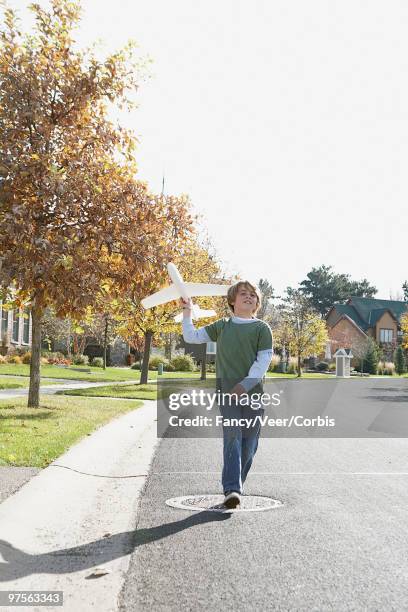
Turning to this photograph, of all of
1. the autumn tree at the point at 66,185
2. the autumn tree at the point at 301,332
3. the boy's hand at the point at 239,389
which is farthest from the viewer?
the autumn tree at the point at 301,332

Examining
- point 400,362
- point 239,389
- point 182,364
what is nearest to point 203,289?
point 239,389

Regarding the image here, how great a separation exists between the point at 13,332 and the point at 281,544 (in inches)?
1574

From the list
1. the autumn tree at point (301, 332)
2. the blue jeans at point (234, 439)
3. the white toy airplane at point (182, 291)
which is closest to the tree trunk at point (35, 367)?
the white toy airplane at point (182, 291)

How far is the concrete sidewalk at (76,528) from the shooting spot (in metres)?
4.15

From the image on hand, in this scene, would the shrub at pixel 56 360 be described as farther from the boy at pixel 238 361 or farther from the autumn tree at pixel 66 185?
the boy at pixel 238 361

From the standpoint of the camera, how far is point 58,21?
572 inches

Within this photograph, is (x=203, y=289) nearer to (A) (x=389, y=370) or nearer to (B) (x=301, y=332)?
(B) (x=301, y=332)

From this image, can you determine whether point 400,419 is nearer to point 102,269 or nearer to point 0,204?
point 102,269

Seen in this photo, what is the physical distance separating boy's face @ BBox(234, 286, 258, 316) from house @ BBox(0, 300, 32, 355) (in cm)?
3361

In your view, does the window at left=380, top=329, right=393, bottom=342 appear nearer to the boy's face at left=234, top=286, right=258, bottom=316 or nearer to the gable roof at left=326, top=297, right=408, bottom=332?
the gable roof at left=326, top=297, right=408, bottom=332

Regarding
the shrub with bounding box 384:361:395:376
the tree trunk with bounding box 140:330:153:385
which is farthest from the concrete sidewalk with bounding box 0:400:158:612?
the shrub with bounding box 384:361:395:376

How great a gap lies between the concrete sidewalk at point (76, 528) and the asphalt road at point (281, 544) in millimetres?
140

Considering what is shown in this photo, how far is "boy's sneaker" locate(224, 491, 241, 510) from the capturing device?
602 centimetres

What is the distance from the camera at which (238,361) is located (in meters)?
6.02
